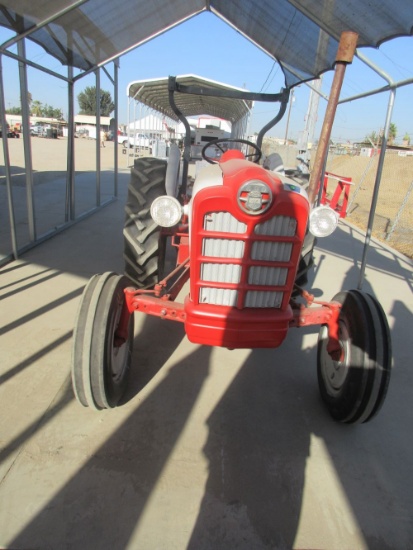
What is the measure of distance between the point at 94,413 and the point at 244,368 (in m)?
1.18

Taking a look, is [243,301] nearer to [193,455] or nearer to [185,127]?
[193,455]

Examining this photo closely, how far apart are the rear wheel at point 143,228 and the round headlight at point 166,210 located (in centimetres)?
99

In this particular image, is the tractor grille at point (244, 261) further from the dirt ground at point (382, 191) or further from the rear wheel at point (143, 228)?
the dirt ground at point (382, 191)

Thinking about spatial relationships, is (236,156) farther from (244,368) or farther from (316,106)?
(316,106)

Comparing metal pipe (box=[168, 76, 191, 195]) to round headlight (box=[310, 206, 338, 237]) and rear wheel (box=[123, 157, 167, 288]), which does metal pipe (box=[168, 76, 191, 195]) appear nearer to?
rear wheel (box=[123, 157, 167, 288])

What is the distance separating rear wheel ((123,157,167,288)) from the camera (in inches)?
124

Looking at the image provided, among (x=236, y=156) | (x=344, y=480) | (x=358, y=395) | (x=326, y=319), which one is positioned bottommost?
(x=344, y=480)

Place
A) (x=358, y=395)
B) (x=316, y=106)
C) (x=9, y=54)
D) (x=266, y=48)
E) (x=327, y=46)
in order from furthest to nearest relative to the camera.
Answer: (x=316, y=106)
(x=266, y=48)
(x=327, y=46)
(x=9, y=54)
(x=358, y=395)

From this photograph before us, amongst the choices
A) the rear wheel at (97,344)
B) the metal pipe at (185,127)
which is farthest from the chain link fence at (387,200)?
the rear wheel at (97,344)

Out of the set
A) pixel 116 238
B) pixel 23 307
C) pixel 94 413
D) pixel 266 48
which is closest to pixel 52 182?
pixel 116 238

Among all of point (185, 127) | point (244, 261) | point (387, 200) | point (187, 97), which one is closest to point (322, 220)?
point (244, 261)

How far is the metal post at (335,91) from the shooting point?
86.4 inches

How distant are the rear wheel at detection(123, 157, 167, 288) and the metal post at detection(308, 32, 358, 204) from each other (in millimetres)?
1404

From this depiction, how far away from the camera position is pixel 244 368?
299 cm
